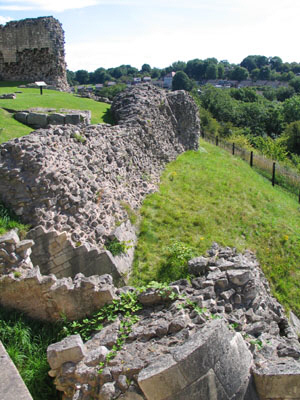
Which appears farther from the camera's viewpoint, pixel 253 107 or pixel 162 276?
pixel 253 107

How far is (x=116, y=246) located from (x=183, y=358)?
448cm

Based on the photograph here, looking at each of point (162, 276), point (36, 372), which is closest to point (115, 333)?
point (36, 372)

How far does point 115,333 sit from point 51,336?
115cm

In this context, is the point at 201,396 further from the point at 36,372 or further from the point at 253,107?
the point at 253,107

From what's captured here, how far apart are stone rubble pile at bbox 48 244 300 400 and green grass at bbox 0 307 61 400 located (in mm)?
330

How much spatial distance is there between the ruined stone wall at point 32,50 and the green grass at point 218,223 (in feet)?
43.4

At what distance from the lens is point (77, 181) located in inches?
346

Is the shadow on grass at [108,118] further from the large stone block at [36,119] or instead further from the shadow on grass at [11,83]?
the shadow on grass at [11,83]

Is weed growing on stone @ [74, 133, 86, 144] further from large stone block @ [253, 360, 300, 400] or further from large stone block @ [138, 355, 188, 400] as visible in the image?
large stone block @ [253, 360, 300, 400]

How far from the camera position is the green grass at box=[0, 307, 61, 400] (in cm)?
529

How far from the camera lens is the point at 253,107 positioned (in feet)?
160

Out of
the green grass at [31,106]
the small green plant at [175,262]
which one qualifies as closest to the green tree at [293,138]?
the green grass at [31,106]

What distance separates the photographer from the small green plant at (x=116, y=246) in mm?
8508

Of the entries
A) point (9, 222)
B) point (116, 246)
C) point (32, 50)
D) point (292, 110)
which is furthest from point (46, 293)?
point (292, 110)
